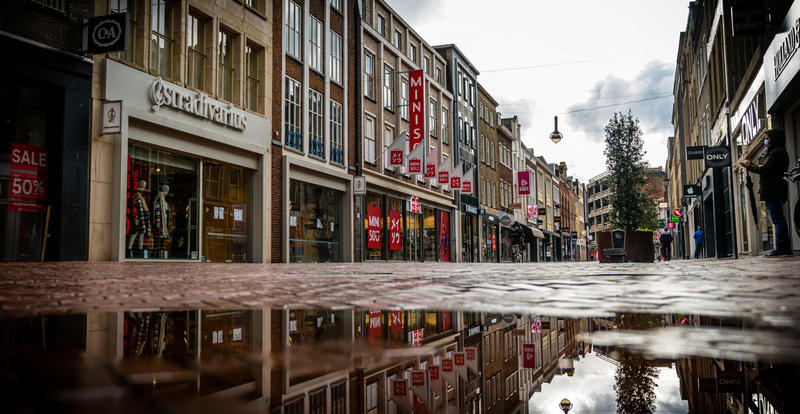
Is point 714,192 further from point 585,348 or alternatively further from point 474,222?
point 585,348

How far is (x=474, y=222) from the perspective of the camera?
42.6 m

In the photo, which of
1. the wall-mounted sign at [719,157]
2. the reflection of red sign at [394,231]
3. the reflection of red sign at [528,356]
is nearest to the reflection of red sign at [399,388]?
the reflection of red sign at [528,356]

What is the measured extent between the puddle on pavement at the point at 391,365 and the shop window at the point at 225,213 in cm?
1529

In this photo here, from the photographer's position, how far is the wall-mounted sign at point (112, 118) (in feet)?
43.6

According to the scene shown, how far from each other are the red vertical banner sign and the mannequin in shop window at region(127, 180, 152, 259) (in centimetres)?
1620

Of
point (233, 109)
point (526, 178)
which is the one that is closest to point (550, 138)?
point (526, 178)

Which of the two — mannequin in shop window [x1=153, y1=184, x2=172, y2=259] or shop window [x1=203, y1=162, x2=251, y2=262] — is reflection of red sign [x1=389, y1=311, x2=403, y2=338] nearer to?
mannequin in shop window [x1=153, y1=184, x2=172, y2=259]

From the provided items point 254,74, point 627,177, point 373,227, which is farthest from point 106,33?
point 627,177

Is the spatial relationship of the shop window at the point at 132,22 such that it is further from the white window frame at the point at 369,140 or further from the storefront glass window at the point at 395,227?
the storefront glass window at the point at 395,227

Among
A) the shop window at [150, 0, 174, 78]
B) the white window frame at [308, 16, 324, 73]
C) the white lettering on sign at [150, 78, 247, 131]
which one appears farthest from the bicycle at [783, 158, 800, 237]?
the white window frame at [308, 16, 324, 73]

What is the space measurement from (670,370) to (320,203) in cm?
2224

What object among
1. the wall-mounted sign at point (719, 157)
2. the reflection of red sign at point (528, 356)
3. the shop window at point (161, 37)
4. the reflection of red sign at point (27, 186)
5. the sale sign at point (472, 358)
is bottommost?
the reflection of red sign at point (528, 356)

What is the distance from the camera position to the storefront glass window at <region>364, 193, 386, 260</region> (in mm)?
26406

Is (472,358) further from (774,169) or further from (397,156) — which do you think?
(397,156)
